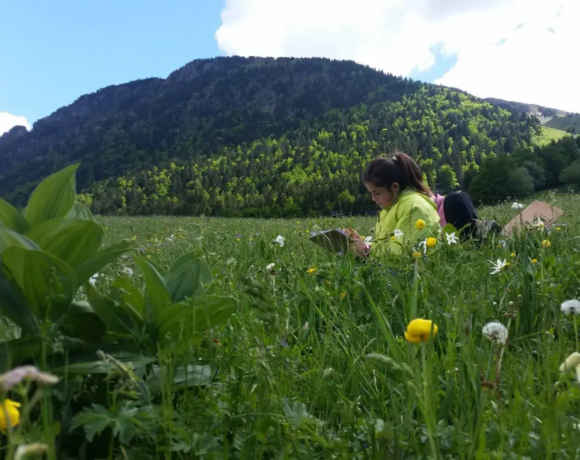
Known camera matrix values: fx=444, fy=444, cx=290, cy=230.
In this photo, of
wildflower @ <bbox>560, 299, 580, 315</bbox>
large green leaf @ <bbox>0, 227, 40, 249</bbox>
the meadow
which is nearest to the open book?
the meadow

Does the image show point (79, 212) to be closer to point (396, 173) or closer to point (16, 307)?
point (16, 307)

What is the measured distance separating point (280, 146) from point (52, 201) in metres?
135

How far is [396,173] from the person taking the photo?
5.01 meters

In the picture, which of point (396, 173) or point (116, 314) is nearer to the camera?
point (116, 314)

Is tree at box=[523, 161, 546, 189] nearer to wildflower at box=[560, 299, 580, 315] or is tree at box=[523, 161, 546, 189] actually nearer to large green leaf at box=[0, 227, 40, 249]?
wildflower at box=[560, 299, 580, 315]

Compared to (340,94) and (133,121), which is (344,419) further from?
(133,121)

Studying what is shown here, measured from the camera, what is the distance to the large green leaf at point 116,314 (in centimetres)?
123

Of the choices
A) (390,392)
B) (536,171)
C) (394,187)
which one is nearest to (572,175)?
(536,171)

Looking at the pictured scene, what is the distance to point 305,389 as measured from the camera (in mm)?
1514

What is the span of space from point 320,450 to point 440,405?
1.41 feet

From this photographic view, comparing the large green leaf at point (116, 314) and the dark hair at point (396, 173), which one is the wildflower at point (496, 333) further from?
the dark hair at point (396, 173)

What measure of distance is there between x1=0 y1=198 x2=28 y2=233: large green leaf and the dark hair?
166 inches

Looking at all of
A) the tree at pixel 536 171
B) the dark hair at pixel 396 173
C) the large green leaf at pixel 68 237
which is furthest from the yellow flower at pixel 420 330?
the tree at pixel 536 171

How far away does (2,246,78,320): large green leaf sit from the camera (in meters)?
1.12
